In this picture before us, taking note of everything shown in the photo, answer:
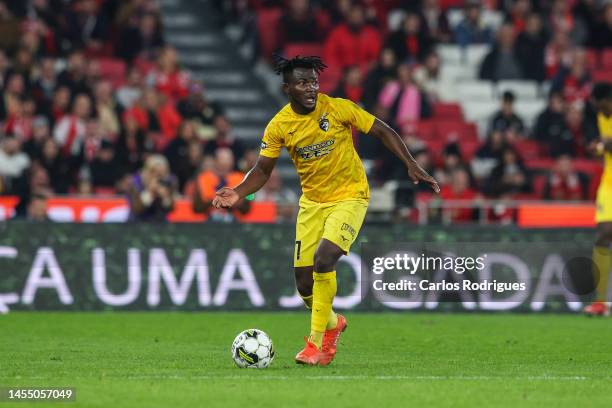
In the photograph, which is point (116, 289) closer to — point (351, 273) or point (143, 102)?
point (351, 273)

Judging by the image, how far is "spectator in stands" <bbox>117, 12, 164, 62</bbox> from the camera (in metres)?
23.4

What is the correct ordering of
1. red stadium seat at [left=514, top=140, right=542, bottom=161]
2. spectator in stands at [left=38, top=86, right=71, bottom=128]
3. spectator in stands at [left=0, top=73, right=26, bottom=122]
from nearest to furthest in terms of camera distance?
spectator in stands at [left=0, top=73, right=26, bottom=122]
spectator in stands at [left=38, top=86, right=71, bottom=128]
red stadium seat at [left=514, top=140, right=542, bottom=161]

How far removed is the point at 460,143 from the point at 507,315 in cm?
603

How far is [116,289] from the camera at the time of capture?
1747 centimetres

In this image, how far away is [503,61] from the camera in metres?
24.7

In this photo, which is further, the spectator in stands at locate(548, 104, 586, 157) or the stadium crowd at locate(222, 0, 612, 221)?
the spectator in stands at locate(548, 104, 586, 157)

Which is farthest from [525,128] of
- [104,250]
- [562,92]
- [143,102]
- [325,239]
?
[325,239]

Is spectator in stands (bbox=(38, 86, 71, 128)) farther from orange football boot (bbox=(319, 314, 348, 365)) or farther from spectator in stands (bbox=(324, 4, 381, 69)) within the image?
orange football boot (bbox=(319, 314, 348, 365))

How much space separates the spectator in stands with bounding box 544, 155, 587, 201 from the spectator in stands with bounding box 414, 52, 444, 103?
3124 mm

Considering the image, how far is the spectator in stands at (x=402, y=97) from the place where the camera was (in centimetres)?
2277

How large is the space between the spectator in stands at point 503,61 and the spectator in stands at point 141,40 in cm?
555

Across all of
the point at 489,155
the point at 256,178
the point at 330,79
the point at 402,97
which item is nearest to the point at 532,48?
the point at 489,155

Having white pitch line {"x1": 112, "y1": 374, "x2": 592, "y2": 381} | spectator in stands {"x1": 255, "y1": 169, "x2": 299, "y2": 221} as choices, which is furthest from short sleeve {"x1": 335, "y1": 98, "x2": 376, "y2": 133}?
spectator in stands {"x1": 255, "y1": 169, "x2": 299, "y2": 221}

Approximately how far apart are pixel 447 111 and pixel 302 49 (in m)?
2.61
